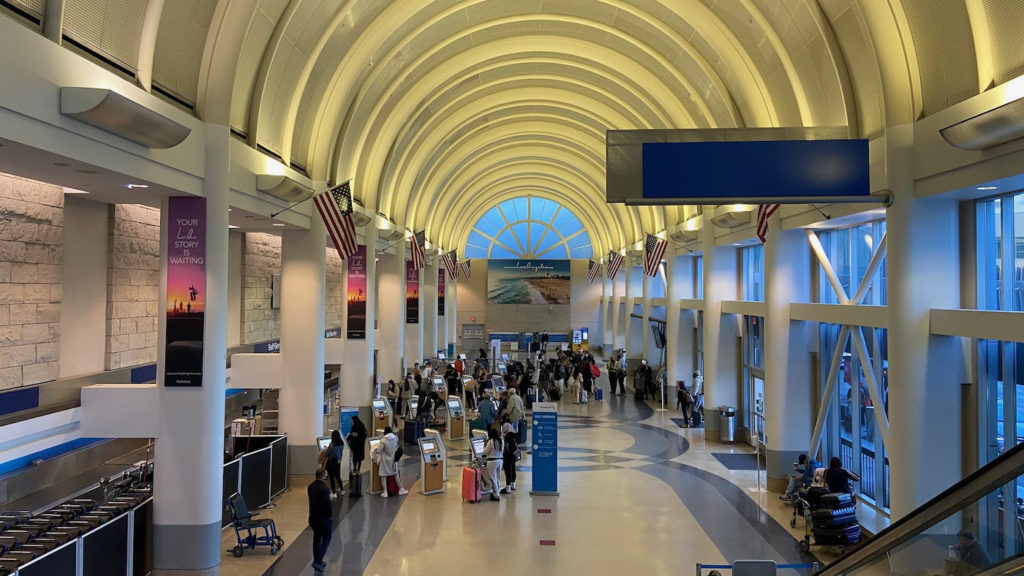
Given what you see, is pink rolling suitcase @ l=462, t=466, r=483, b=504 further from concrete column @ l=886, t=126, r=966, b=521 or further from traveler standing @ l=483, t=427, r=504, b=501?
concrete column @ l=886, t=126, r=966, b=521

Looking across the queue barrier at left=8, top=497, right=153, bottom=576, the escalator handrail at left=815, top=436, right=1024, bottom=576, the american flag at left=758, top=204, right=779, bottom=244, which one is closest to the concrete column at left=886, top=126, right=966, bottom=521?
the american flag at left=758, top=204, right=779, bottom=244

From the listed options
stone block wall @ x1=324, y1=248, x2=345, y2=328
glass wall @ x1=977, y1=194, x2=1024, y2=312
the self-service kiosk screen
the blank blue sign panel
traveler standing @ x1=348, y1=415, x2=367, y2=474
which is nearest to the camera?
the blank blue sign panel

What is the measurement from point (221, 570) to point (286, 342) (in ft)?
17.8

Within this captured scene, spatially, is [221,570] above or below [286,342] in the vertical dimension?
below

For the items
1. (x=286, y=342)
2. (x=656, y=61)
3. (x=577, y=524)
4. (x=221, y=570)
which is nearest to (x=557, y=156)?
(x=656, y=61)

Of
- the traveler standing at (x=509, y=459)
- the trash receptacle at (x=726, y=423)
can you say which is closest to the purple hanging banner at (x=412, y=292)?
the trash receptacle at (x=726, y=423)

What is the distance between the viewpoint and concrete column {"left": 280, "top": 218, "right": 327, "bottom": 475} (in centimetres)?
1387

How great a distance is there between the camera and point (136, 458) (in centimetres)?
1194

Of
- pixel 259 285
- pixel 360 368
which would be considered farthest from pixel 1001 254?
pixel 259 285

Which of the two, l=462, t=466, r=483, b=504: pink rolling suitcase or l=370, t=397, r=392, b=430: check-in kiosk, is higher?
l=370, t=397, r=392, b=430: check-in kiosk

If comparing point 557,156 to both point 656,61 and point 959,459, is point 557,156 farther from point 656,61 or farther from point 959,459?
point 959,459

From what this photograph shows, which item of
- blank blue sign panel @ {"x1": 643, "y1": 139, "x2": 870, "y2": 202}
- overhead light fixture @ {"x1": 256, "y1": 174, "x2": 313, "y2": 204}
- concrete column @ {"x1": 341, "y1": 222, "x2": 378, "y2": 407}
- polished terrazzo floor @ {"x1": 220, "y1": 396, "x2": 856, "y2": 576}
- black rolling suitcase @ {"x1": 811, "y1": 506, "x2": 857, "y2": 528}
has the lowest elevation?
polished terrazzo floor @ {"x1": 220, "y1": 396, "x2": 856, "y2": 576}

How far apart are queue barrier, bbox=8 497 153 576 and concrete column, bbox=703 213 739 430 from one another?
1423 cm

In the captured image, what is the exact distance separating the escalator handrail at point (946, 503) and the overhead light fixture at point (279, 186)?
32.1ft
